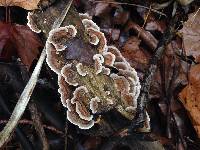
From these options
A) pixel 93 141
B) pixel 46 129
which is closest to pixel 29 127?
pixel 46 129

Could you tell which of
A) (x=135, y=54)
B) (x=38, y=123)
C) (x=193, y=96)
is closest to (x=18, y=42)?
(x=38, y=123)

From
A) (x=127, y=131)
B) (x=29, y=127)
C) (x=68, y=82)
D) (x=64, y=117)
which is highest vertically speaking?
(x=68, y=82)

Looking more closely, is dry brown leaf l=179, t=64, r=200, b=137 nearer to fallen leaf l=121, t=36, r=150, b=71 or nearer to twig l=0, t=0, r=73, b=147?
fallen leaf l=121, t=36, r=150, b=71

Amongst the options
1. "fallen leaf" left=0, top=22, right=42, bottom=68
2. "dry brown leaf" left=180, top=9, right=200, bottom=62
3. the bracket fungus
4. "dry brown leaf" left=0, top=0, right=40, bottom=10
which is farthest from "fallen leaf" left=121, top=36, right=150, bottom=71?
"dry brown leaf" left=0, top=0, right=40, bottom=10

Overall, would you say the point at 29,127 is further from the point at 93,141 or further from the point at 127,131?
the point at 127,131

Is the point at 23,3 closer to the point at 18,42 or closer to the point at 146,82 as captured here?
the point at 18,42

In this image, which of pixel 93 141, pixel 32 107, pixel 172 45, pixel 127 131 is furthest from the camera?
pixel 172 45
